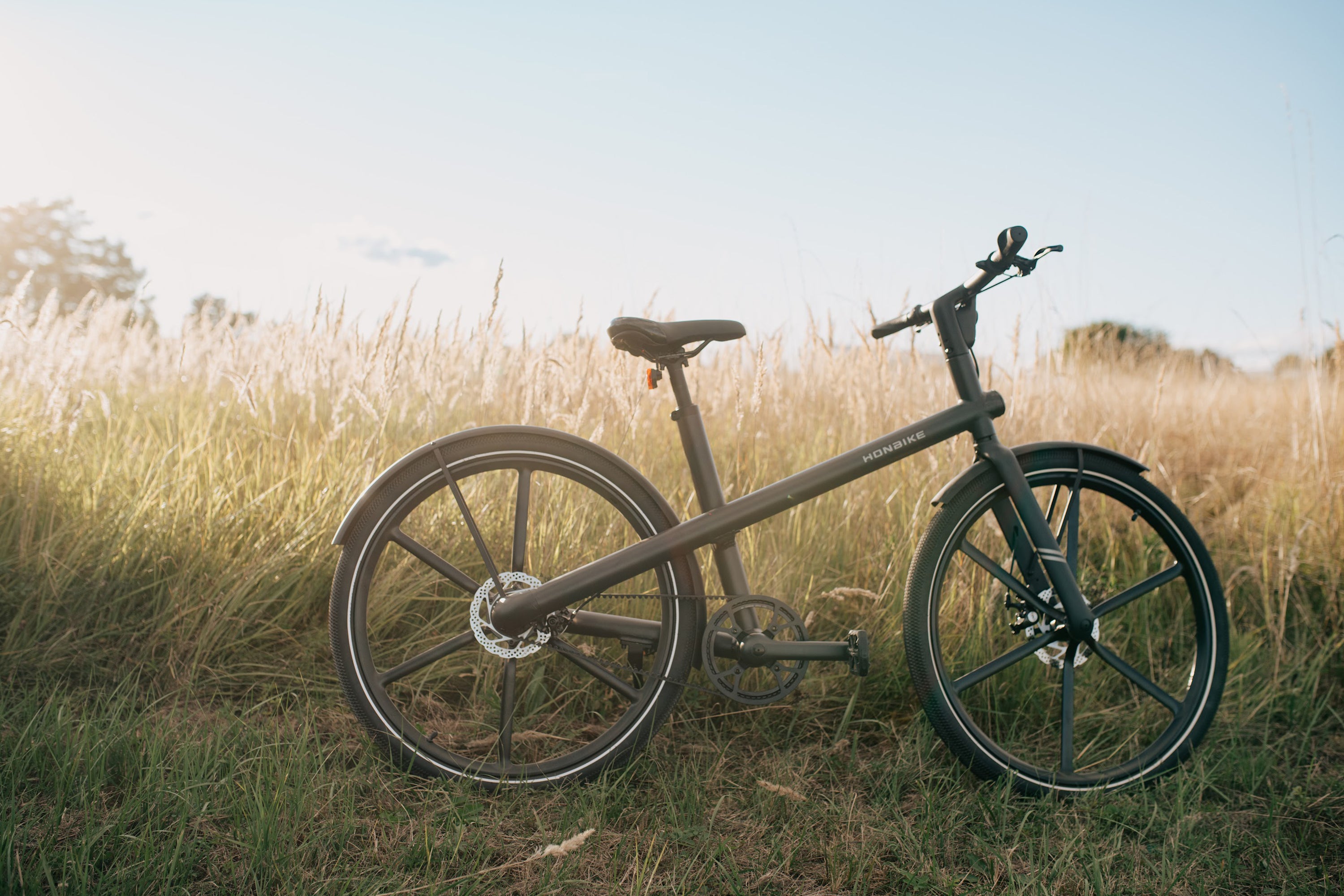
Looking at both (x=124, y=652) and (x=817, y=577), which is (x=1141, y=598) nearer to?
(x=817, y=577)

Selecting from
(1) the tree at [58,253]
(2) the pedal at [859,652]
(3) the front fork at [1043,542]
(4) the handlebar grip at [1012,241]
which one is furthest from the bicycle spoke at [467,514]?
(1) the tree at [58,253]

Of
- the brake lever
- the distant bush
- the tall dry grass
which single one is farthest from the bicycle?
the distant bush

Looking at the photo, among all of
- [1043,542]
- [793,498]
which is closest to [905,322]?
[793,498]

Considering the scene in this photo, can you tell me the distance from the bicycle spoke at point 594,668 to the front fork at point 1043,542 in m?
1.25

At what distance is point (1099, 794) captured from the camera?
2.13 m

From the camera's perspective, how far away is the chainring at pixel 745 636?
81.5 inches

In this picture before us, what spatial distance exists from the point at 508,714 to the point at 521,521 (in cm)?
56

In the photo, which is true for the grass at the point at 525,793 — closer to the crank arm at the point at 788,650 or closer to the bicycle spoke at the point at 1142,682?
the bicycle spoke at the point at 1142,682

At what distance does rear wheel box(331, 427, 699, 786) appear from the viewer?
6.83 feet

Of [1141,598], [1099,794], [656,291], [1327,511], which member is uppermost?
[656,291]

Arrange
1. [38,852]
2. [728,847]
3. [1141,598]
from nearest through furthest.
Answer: [38,852] < [728,847] < [1141,598]

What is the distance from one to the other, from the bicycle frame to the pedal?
0.34 m

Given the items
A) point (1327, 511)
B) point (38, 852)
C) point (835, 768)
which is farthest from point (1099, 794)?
point (38, 852)

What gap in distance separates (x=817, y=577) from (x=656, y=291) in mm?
1743
